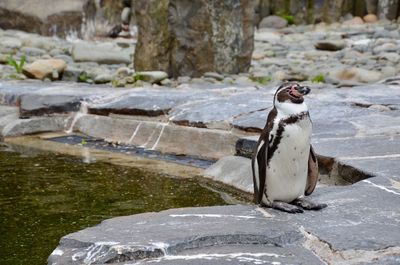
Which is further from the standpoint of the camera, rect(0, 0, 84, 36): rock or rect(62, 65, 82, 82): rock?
rect(0, 0, 84, 36): rock

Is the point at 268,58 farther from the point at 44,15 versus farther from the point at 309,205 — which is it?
the point at 309,205

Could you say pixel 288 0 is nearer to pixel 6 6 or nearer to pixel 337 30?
pixel 337 30

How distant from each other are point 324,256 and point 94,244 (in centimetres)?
83

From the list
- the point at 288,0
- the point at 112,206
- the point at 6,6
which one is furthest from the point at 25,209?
the point at 288,0

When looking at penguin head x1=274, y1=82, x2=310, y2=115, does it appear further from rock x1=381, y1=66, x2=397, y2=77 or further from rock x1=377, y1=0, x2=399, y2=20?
rock x1=377, y1=0, x2=399, y2=20

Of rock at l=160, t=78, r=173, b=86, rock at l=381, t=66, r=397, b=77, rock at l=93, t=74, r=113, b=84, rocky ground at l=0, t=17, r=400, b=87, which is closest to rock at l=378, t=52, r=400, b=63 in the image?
rocky ground at l=0, t=17, r=400, b=87

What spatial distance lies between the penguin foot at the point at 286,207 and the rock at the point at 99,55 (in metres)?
7.98

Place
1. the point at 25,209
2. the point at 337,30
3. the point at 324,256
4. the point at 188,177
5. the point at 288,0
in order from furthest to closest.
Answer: the point at 288,0
the point at 337,30
the point at 188,177
the point at 25,209
the point at 324,256

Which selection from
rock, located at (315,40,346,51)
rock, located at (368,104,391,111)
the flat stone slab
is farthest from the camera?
rock, located at (315,40,346,51)

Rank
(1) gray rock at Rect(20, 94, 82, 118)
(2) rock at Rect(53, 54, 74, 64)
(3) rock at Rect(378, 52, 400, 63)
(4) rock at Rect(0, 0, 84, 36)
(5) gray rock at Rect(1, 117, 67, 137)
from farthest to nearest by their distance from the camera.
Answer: (4) rock at Rect(0, 0, 84, 36) → (2) rock at Rect(53, 54, 74, 64) → (3) rock at Rect(378, 52, 400, 63) → (1) gray rock at Rect(20, 94, 82, 118) → (5) gray rock at Rect(1, 117, 67, 137)

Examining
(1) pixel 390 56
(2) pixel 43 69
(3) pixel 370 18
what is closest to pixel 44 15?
(2) pixel 43 69

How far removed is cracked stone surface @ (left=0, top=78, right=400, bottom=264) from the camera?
107 inches

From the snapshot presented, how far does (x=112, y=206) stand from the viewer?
4.12 meters

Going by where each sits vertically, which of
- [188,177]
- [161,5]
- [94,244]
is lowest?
[188,177]
